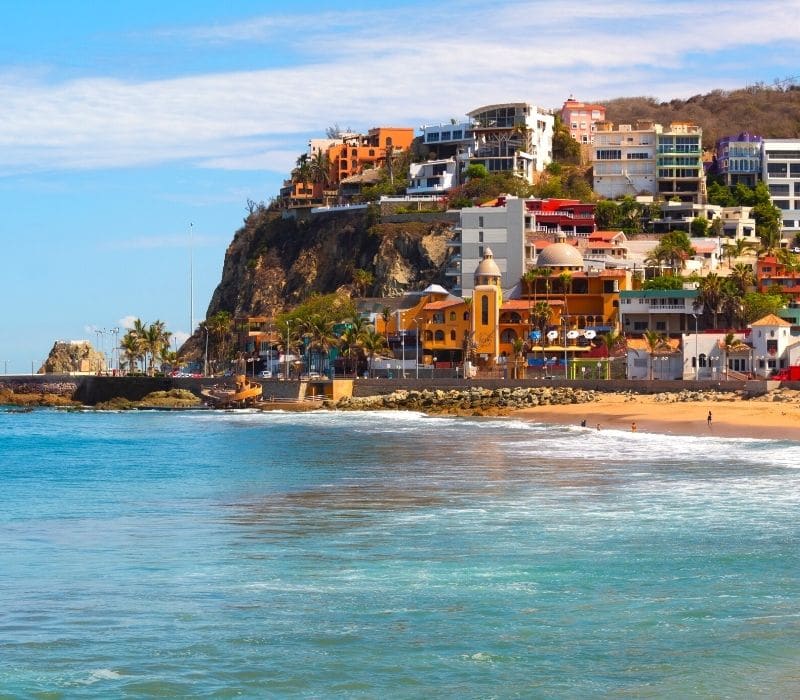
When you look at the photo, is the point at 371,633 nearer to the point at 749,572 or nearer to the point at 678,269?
the point at 749,572

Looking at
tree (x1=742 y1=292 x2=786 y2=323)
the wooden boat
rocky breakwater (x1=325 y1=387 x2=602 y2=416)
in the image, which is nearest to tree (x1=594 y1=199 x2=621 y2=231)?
tree (x1=742 y1=292 x2=786 y2=323)

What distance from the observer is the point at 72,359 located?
502 ft

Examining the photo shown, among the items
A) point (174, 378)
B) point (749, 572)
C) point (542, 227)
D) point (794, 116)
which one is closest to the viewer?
point (749, 572)

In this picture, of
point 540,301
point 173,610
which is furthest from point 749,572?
point 540,301

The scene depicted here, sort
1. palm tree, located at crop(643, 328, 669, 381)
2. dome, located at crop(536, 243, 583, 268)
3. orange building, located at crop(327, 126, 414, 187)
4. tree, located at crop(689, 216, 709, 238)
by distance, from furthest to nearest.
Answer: orange building, located at crop(327, 126, 414, 187), tree, located at crop(689, 216, 709, 238), dome, located at crop(536, 243, 583, 268), palm tree, located at crop(643, 328, 669, 381)

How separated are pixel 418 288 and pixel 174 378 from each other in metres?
24.0

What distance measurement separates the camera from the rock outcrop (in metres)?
152

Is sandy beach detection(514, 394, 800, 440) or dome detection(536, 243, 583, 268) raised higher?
dome detection(536, 243, 583, 268)

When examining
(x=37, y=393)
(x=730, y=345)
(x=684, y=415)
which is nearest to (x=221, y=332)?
(x=37, y=393)

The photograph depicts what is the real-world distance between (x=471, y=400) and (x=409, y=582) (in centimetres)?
6201

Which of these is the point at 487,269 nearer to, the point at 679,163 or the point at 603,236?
the point at 603,236

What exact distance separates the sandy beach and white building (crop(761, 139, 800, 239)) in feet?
191

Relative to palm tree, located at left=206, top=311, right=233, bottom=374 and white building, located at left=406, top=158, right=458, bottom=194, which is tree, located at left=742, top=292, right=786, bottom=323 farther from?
palm tree, located at left=206, top=311, right=233, bottom=374

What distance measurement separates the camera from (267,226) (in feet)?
458
